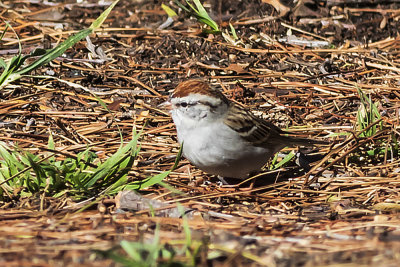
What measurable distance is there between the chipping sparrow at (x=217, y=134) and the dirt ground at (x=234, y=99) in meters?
0.19

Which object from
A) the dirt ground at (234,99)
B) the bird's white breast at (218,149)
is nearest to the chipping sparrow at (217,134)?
the bird's white breast at (218,149)

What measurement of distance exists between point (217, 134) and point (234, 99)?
4.37ft

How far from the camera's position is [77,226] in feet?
10.7

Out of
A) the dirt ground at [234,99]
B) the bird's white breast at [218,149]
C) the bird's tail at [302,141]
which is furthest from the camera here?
the bird's tail at [302,141]

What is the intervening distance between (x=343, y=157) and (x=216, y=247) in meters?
1.63

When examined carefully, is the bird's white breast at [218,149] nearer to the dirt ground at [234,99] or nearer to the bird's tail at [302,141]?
the dirt ground at [234,99]

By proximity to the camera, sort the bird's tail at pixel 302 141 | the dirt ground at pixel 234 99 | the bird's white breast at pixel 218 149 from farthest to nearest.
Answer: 1. the bird's tail at pixel 302 141
2. the bird's white breast at pixel 218 149
3. the dirt ground at pixel 234 99

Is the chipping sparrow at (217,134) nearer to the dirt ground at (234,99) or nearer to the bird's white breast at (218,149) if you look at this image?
the bird's white breast at (218,149)

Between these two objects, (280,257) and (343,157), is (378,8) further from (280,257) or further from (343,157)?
(280,257)

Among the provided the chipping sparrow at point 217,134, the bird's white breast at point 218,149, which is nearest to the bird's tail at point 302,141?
the chipping sparrow at point 217,134

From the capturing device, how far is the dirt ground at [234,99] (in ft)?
9.87

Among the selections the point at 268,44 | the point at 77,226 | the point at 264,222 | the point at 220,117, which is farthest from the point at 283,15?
the point at 77,226

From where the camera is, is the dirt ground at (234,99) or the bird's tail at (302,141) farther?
the bird's tail at (302,141)

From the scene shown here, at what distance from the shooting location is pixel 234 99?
5320 millimetres
